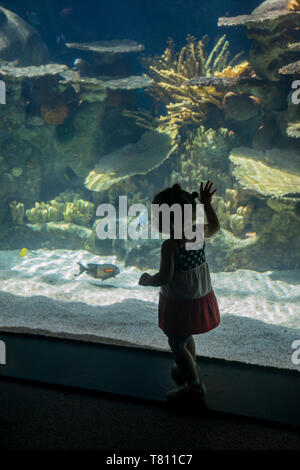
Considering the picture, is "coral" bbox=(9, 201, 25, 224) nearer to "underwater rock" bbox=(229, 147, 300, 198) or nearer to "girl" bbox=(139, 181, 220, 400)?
"underwater rock" bbox=(229, 147, 300, 198)

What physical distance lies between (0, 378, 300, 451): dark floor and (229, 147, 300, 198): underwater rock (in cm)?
406

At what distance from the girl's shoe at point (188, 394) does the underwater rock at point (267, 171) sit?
12.9 ft

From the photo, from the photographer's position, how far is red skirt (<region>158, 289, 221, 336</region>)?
146 cm

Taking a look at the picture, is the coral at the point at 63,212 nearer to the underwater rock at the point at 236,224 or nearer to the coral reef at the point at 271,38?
the underwater rock at the point at 236,224

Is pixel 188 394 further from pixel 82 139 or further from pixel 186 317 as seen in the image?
pixel 82 139

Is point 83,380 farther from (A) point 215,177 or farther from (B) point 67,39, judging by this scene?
(B) point 67,39

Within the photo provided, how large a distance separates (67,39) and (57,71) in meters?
7.98

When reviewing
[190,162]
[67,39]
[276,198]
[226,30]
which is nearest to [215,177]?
[190,162]

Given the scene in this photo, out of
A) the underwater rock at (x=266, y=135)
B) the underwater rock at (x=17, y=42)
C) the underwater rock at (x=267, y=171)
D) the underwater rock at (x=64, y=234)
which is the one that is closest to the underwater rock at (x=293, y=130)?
the underwater rock at (x=267, y=171)

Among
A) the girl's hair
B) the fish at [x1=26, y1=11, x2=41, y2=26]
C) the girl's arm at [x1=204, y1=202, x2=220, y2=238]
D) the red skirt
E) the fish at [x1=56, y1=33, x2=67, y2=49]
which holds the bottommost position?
the red skirt

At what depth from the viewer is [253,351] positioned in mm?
2072

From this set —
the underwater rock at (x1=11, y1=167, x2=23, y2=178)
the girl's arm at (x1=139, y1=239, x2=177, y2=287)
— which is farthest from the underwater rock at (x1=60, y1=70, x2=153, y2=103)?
the girl's arm at (x1=139, y1=239, x2=177, y2=287)

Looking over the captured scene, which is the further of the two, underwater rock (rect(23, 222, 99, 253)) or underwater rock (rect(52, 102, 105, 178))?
underwater rock (rect(52, 102, 105, 178))

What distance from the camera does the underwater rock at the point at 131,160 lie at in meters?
6.61
